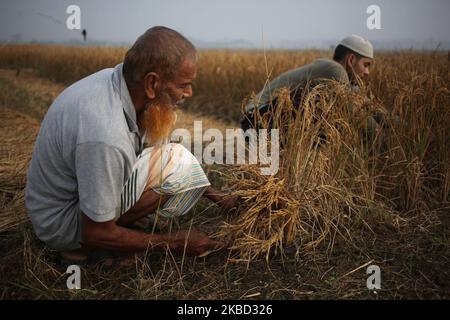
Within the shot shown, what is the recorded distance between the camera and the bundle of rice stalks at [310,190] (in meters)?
1.98

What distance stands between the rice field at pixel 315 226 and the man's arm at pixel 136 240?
0.25 feet

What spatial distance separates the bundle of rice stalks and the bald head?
0.55 m

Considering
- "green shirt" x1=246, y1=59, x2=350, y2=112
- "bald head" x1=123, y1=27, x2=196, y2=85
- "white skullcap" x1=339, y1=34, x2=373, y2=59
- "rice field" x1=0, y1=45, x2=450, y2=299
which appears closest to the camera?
"bald head" x1=123, y1=27, x2=196, y2=85

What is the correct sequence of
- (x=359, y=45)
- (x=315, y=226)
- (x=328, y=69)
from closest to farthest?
1. (x=315, y=226)
2. (x=328, y=69)
3. (x=359, y=45)

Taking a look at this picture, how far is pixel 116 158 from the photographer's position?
5.05 ft

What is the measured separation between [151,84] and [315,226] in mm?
1065

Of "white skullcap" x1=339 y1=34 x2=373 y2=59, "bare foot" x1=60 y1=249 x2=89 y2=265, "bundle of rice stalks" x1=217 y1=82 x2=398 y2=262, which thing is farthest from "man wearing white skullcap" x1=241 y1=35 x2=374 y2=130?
"bare foot" x1=60 y1=249 x2=89 y2=265

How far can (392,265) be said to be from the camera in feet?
6.48

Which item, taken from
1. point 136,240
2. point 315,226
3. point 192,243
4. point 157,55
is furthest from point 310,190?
point 157,55

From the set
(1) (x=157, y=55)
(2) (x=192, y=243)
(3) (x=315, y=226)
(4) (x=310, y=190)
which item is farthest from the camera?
(3) (x=315, y=226)

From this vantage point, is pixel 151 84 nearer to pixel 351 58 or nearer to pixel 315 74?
pixel 315 74

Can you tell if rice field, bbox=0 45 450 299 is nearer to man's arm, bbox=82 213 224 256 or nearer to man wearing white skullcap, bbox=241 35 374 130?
man's arm, bbox=82 213 224 256

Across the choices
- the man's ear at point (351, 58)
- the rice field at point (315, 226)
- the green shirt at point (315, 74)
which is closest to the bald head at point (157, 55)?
the rice field at point (315, 226)

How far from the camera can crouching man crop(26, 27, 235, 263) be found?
155 cm
